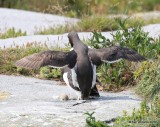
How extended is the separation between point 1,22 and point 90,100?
6840 mm

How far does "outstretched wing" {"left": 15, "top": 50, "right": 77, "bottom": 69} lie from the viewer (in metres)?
8.98

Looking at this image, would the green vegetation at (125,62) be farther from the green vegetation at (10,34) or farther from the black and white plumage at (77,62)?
the green vegetation at (10,34)

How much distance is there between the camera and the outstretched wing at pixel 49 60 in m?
8.98

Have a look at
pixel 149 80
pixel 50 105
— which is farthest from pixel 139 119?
pixel 149 80

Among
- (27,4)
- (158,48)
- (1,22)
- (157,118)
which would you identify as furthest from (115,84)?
(27,4)

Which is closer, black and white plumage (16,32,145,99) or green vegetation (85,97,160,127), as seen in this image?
green vegetation (85,97,160,127)

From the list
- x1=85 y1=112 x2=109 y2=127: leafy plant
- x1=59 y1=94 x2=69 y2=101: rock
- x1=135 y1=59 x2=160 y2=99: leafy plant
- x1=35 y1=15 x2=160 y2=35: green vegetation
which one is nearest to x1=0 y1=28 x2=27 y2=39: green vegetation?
x1=35 y1=15 x2=160 y2=35: green vegetation


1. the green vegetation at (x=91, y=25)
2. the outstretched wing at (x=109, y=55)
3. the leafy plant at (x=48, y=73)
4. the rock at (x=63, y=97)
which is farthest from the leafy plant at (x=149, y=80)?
the green vegetation at (x=91, y=25)

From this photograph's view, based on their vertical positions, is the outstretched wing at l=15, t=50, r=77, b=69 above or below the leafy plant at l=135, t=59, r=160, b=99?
above

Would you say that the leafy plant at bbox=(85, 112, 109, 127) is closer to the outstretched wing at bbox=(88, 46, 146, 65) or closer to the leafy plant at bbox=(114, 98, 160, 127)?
the leafy plant at bbox=(114, 98, 160, 127)

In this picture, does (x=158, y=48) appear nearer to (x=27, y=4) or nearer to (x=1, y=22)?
(x=1, y=22)

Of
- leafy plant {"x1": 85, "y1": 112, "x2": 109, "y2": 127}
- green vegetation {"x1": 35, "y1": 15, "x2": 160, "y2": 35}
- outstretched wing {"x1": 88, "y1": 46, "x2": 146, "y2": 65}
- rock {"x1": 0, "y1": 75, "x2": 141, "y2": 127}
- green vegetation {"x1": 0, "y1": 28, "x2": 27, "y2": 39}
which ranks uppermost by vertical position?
outstretched wing {"x1": 88, "y1": 46, "x2": 146, "y2": 65}

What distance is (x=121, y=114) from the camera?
8.52 metres

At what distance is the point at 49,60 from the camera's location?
901 centimetres
